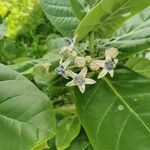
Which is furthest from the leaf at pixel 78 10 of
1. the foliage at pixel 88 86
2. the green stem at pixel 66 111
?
the green stem at pixel 66 111

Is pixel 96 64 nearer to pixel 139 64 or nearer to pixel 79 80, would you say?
pixel 79 80

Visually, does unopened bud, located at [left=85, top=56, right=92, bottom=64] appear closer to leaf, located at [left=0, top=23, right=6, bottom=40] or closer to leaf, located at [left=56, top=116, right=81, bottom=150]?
leaf, located at [left=56, top=116, right=81, bottom=150]

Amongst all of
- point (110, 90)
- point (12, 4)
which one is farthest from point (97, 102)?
point (12, 4)

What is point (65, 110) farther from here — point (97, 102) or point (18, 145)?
point (18, 145)

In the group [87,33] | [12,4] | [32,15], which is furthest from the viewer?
[32,15]

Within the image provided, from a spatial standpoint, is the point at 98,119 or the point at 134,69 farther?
the point at 134,69

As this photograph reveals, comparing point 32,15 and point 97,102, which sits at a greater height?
point 97,102

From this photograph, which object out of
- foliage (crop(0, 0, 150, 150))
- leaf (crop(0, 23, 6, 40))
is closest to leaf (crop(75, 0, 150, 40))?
foliage (crop(0, 0, 150, 150))
